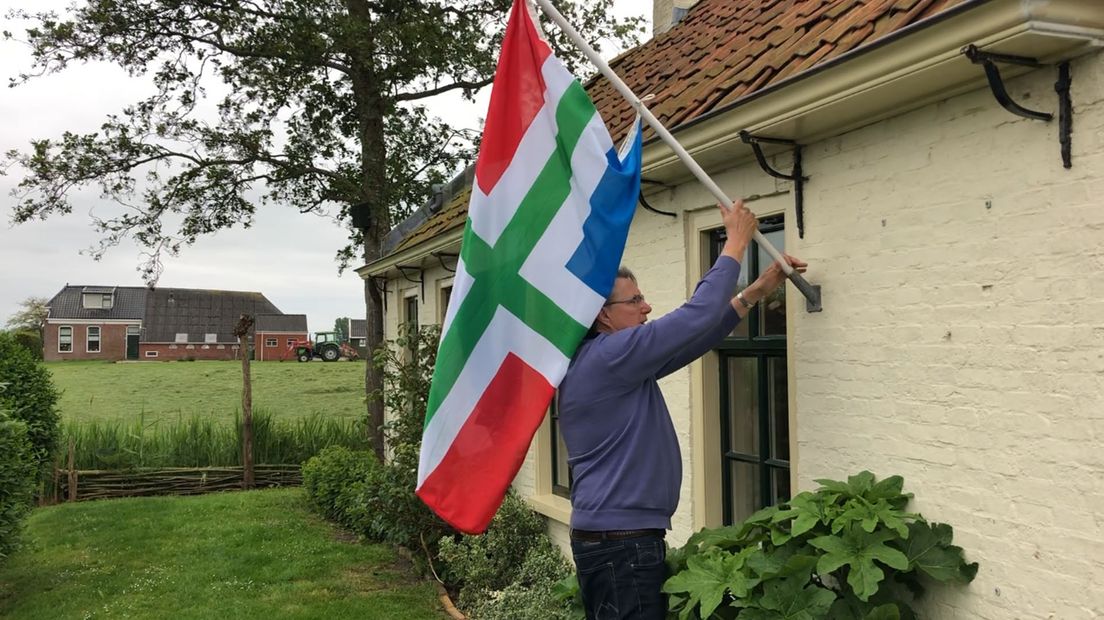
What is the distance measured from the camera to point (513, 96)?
3250 mm

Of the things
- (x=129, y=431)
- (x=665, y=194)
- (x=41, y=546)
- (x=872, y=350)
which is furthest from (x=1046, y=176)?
(x=129, y=431)

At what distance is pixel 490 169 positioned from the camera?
3260 millimetres

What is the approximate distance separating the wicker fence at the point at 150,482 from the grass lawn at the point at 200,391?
120 inches

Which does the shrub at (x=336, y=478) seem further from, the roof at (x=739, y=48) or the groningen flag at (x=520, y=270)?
the groningen flag at (x=520, y=270)

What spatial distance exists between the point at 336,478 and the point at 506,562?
5172 millimetres

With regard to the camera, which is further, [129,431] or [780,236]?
[129,431]

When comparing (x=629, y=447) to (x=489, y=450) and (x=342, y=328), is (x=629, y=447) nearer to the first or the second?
(x=489, y=450)

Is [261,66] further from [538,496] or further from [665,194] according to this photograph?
[665,194]

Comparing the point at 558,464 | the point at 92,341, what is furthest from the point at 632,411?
the point at 92,341

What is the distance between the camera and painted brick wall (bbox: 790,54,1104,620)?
2.65 metres

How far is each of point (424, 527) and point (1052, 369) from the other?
632cm

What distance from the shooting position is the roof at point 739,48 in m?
3.51

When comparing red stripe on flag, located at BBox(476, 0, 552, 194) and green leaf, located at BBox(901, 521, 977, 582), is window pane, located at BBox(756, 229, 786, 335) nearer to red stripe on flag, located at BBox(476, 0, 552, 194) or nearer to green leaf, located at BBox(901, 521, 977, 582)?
green leaf, located at BBox(901, 521, 977, 582)

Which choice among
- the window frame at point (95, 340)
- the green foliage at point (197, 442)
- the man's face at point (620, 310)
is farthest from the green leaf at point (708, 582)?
the window frame at point (95, 340)
